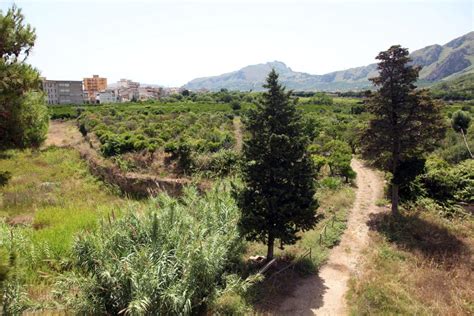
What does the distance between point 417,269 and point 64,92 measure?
11431 cm

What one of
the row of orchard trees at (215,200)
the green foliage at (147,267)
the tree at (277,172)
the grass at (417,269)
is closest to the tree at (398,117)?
the row of orchard trees at (215,200)

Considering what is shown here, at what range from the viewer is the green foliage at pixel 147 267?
6656mm

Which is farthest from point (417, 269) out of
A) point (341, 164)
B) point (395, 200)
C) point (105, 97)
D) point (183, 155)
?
point (105, 97)

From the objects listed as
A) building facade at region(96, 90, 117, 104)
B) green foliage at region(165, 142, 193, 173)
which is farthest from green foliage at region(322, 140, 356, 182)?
building facade at region(96, 90, 117, 104)

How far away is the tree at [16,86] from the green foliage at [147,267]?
186 inches

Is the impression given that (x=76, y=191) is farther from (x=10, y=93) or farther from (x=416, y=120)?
(x=416, y=120)

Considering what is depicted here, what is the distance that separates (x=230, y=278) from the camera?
8594 mm

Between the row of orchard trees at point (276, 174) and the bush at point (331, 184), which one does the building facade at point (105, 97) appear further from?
the row of orchard trees at point (276, 174)

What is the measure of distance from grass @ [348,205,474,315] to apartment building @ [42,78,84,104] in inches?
4360

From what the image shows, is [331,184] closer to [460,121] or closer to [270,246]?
[270,246]

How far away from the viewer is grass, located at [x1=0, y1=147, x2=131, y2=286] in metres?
9.17

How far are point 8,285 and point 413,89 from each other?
15.5 m

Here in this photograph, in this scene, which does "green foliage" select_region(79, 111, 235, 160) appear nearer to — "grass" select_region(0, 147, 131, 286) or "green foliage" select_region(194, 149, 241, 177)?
"green foliage" select_region(194, 149, 241, 177)

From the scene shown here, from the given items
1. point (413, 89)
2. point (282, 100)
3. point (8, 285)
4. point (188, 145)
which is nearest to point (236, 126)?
point (188, 145)
